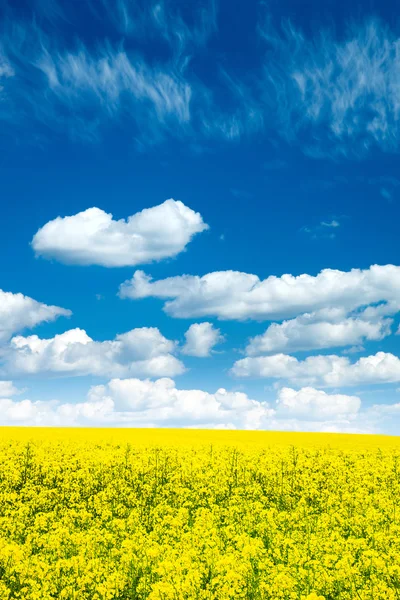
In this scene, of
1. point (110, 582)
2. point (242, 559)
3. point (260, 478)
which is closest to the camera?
point (110, 582)

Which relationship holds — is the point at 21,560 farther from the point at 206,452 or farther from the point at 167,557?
the point at 206,452

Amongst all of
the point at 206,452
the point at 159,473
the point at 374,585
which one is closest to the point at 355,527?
the point at 374,585

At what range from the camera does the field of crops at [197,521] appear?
14.2 m

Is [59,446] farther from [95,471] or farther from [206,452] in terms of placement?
[206,452]

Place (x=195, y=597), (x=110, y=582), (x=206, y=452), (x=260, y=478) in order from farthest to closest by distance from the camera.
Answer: (x=206, y=452) < (x=260, y=478) < (x=110, y=582) < (x=195, y=597)

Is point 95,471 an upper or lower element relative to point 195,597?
upper

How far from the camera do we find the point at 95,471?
89.2 feet

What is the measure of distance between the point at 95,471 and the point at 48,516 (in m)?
6.30

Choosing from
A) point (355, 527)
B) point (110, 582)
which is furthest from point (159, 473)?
point (110, 582)

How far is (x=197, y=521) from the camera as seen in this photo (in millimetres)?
19656

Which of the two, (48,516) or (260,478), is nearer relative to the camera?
(48,516)

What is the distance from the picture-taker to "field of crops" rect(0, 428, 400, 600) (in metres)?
14.2

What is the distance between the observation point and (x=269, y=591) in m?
13.3

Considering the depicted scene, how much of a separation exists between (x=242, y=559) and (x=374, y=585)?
3677 millimetres
